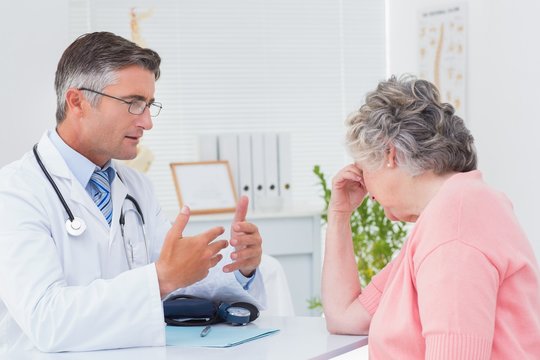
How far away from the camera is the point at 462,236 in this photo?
59.7 inches

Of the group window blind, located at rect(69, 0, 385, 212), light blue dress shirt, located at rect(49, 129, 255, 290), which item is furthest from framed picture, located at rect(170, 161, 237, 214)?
light blue dress shirt, located at rect(49, 129, 255, 290)

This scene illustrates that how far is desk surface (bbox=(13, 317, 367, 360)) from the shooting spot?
68.2 inches

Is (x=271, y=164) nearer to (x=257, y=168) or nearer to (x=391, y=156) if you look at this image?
(x=257, y=168)

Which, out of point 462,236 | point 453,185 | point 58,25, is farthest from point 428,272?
point 58,25

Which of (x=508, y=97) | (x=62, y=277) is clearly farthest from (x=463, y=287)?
(x=508, y=97)

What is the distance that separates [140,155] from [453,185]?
2700mm

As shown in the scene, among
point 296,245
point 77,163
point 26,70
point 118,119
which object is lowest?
point 296,245

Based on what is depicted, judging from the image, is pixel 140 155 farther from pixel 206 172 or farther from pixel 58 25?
pixel 58 25

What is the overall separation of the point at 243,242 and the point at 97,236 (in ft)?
1.15

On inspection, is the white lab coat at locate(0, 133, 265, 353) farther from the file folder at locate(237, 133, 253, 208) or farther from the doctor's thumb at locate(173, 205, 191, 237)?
the file folder at locate(237, 133, 253, 208)

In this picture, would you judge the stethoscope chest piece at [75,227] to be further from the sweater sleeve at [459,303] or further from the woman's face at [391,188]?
the sweater sleeve at [459,303]

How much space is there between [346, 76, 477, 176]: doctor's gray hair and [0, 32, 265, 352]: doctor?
1.29 ft

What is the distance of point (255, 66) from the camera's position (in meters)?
4.59

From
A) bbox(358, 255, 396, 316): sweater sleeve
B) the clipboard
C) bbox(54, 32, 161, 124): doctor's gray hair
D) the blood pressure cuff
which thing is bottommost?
the clipboard
